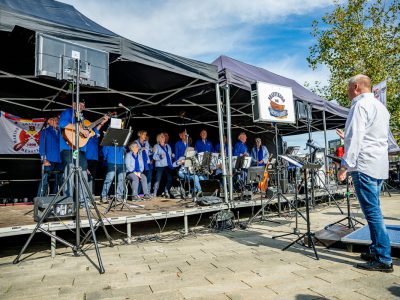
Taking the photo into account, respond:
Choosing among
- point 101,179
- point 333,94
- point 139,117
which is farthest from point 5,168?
point 333,94

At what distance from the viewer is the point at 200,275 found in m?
2.96

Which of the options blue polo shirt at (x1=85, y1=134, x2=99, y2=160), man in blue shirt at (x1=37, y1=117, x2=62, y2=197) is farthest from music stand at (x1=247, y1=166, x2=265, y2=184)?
man in blue shirt at (x1=37, y1=117, x2=62, y2=197)

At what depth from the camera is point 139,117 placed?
376 inches

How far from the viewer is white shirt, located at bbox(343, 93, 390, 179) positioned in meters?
2.97

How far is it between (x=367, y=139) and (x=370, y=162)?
252 millimetres

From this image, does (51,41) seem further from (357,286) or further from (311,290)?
(357,286)

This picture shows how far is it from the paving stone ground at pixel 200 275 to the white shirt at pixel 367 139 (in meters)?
1.03

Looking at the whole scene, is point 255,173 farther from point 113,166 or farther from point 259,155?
point 113,166

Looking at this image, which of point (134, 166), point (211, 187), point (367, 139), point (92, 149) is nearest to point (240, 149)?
point (211, 187)

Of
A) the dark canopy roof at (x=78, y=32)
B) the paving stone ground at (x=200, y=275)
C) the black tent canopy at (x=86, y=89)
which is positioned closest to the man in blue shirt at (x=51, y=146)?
the black tent canopy at (x=86, y=89)

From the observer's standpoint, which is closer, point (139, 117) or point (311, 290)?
point (311, 290)

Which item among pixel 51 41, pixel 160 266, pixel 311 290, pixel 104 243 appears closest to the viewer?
pixel 311 290

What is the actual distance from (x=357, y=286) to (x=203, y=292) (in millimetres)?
1328

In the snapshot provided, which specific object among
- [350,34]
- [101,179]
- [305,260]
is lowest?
[305,260]
